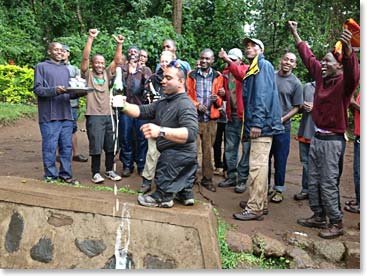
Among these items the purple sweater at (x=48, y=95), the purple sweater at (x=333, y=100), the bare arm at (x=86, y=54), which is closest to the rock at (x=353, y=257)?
the purple sweater at (x=333, y=100)

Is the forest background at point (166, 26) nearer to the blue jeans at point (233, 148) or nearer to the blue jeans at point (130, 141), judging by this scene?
the blue jeans at point (130, 141)

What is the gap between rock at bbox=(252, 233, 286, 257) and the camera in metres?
4.36

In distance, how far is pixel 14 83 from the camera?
12336mm

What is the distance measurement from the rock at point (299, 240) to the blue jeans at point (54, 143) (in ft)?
8.82

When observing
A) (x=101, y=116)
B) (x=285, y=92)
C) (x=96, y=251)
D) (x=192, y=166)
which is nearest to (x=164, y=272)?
(x=96, y=251)

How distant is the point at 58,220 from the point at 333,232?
275 cm

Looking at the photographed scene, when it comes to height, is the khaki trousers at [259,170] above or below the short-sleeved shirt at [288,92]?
below

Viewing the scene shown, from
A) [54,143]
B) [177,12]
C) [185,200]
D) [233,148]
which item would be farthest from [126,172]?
[177,12]

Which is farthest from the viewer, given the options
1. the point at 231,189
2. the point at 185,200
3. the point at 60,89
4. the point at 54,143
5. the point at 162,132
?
the point at 231,189

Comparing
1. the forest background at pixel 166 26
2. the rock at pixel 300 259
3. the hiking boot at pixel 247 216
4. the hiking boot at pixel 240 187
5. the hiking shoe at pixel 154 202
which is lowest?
the rock at pixel 300 259

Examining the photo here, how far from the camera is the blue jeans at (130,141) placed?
6.08 meters

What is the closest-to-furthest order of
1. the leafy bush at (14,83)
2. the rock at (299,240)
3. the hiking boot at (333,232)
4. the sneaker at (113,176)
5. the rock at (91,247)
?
the rock at (91,247), the rock at (299,240), the hiking boot at (333,232), the sneaker at (113,176), the leafy bush at (14,83)

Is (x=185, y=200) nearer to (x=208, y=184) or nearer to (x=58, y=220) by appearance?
(x=58, y=220)

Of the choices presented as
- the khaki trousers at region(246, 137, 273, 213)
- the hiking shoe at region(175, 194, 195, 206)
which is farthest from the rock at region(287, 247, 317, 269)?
the hiking shoe at region(175, 194, 195, 206)
